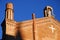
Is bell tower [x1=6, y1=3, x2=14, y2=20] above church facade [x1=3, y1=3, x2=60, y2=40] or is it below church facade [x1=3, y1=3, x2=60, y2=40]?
above

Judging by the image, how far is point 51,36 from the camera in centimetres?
2538

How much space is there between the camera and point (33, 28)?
81.6ft

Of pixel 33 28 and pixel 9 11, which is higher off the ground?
pixel 9 11

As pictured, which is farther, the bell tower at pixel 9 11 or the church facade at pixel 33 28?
the bell tower at pixel 9 11

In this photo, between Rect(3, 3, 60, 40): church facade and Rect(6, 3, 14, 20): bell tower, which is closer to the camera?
Rect(3, 3, 60, 40): church facade

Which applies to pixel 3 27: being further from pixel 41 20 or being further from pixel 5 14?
pixel 41 20

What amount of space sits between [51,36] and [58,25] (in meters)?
1.54

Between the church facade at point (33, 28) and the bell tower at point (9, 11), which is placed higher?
the bell tower at point (9, 11)

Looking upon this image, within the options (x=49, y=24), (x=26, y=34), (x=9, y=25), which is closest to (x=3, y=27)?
(x=9, y=25)

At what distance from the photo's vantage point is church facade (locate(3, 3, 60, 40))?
24.6 m

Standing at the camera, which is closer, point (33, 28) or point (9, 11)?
point (33, 28)

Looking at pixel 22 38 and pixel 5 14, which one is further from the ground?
pixel 5 14

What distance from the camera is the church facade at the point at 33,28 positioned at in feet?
80.6

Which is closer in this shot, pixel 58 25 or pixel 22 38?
pixel 22 38
